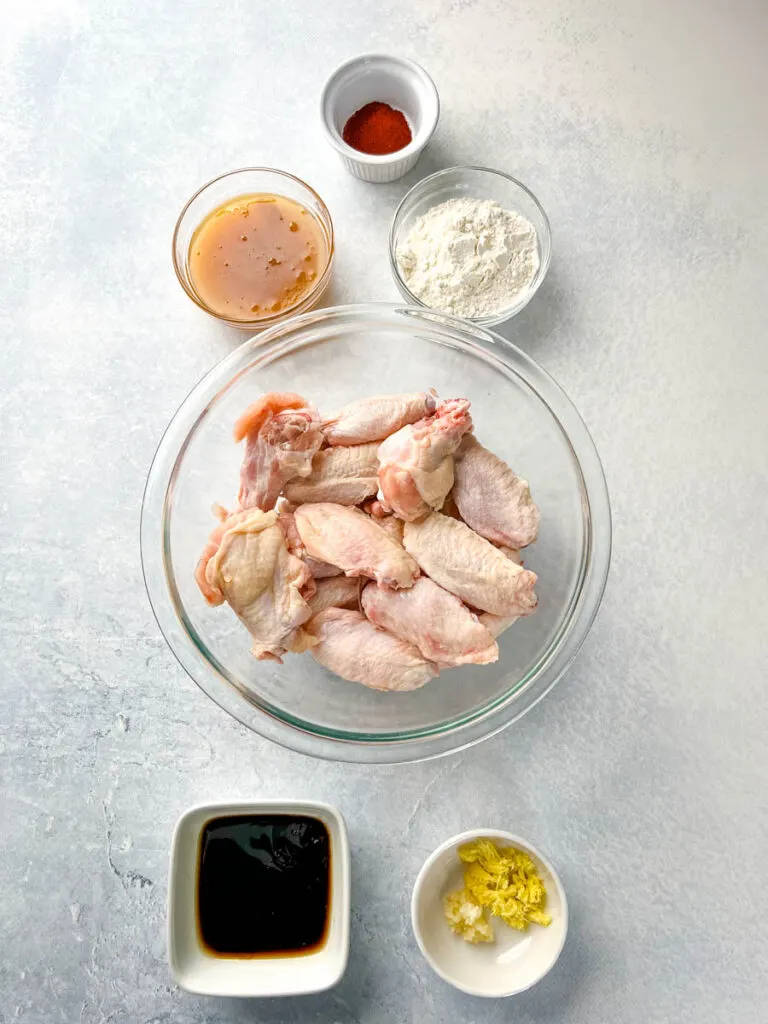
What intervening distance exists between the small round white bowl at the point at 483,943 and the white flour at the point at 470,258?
1048 mm

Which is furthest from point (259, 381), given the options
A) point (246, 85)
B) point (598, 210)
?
point (598, 210)

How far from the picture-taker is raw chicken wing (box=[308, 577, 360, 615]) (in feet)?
5.09

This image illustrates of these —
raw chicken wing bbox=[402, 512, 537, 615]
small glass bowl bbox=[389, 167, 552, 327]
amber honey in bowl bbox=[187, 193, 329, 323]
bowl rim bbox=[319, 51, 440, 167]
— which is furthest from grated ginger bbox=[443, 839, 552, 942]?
bowl rim bbox=[319, 51, 440, 167]

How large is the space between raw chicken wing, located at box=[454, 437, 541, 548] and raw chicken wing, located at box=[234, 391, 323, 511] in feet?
0.88

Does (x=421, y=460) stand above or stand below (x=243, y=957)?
above

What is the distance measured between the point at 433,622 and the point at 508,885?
1.92ft

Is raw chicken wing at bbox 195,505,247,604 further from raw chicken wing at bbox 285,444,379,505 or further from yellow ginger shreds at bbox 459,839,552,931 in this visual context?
yellow ginger shreds at bbox 459,839,552,931

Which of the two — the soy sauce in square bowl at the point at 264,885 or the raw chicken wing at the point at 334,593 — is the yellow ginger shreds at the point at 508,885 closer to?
the soy sauce in square bowl at the point at 264,885

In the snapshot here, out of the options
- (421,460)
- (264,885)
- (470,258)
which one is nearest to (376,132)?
(470,258)

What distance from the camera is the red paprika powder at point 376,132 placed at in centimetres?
184

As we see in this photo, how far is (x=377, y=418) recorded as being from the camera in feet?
5.02

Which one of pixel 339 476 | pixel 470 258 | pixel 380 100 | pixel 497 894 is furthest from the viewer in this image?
pixel 380 100

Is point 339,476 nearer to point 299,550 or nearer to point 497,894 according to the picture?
point 299,550

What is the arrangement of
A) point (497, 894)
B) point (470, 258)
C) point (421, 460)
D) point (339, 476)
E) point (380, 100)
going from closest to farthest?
point (421, 460) < point (339, 476) < point (497, 894) < point (470, 258) < point (380, 100)
